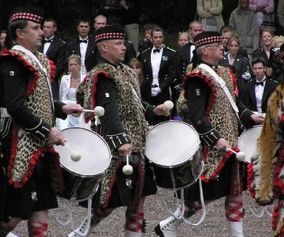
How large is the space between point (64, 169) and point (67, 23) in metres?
16.6

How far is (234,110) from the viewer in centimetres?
837

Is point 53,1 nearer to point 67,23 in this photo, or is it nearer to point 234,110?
point 67,23

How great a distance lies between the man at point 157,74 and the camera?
14377 millimetres

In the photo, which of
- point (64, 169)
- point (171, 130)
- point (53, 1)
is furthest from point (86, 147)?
point (53, 1)

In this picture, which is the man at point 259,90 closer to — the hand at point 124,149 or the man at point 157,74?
the man at point 157,74

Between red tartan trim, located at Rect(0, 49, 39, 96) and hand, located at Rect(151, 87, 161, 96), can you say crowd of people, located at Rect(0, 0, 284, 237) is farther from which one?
hand, located at Rect(151, 87, 161, 96)

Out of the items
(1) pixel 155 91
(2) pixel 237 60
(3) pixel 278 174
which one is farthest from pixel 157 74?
(3) pixel 278 174

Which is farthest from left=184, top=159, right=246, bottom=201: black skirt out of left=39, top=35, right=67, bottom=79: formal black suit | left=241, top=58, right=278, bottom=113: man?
left=39, top=35, right=67, bottom=79: formal black suit

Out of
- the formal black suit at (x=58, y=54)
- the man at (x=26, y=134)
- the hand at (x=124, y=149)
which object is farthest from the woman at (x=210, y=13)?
the man at (x=26, y=134)

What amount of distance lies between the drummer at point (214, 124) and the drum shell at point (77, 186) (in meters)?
1.13

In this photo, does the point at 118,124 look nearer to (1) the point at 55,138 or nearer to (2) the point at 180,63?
(1) the point at 55,138

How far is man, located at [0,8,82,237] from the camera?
22.7 ft

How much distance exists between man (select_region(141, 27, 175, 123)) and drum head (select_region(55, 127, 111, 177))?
22.3 feet

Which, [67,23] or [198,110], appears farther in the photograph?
[67,23]
